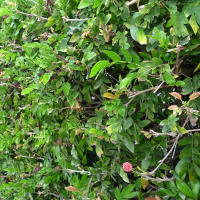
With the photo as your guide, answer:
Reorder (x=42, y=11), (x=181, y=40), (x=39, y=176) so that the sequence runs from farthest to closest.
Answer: (x=39, y=176), (x=42, y=11), (x=181, y=40)

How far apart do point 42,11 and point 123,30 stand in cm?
68

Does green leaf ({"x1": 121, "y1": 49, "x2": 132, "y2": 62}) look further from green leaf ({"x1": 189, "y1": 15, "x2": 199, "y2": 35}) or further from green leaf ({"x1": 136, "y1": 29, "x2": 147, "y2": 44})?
green leaf ({"x1": 189, "y1": 15, "x2": 199, "y2": 35})

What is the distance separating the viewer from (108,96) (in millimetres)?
1515

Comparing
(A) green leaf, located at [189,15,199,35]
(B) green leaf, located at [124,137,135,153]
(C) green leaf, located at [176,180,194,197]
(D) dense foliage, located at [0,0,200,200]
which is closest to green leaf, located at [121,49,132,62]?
(D) dense foliage, located at [0,0,200,200]

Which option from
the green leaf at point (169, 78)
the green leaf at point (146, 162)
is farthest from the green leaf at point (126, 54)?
the green leaf at point (146, 162)

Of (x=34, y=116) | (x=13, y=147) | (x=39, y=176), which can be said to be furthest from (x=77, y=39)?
(x=13, y=147)

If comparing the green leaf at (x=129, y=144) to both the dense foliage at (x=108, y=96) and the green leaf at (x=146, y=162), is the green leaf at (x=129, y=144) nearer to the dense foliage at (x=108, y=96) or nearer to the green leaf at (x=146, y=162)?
the dense foliage at (x=108, y=96)

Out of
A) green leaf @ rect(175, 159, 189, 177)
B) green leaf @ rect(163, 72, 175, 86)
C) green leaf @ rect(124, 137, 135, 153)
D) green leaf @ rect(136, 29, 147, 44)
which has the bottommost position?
green leaf @ rect(175, 159, 189, 177)

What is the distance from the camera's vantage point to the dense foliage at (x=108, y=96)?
4.30ft

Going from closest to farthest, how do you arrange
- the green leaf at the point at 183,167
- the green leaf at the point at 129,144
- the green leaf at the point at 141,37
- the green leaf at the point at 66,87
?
the green leaf at the point at 141,37 < the green leaf at the point at 183,167 < the green leaf at the point at 129,144 < the green leaf at the point at 66,87

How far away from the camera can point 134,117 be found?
162 centimetres

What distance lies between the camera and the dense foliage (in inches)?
51.6

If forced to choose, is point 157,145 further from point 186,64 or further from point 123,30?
point 123,30

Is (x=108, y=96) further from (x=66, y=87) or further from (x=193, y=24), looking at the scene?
(x=193, y=24)
